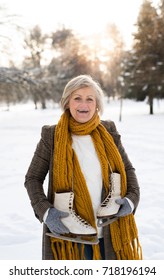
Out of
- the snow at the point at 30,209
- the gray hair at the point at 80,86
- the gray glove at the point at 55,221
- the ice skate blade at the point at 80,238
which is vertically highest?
the gray hair at the point at 80,86

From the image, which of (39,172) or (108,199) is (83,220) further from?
(39,172)

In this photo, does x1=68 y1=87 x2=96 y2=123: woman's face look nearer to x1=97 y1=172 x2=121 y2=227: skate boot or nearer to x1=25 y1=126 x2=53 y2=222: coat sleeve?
x1=25 y1=126 x2=53 y2=222: coat sleeve

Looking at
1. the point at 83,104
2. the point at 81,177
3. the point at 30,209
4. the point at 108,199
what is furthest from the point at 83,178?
the point at 30,209

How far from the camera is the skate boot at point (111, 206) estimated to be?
180cm

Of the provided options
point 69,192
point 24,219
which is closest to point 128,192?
point 69,192

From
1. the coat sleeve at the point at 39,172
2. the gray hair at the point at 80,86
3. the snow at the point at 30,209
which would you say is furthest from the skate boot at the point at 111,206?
the snow at the point at 30,209

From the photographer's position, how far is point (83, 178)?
1820 millimetres

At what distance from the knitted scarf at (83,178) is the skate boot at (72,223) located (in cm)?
5

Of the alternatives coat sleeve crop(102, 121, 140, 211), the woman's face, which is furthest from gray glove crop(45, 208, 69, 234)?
the woman's face

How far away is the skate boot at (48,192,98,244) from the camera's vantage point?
1761 mm

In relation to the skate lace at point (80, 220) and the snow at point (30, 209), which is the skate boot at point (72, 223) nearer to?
the skate lace at point (80, 220)

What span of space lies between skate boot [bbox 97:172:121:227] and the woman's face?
371mm

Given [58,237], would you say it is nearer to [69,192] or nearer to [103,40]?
[69,192]

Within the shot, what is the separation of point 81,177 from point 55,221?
0.28 meters
